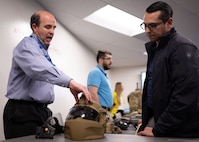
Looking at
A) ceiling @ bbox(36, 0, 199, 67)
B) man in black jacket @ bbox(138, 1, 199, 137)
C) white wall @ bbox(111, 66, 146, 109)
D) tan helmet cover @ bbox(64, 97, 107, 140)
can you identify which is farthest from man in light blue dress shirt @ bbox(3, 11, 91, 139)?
white wall @ bbox(111, 66, 146, 109)

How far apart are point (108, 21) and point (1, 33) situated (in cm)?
212

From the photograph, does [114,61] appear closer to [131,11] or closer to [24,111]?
[131,11]

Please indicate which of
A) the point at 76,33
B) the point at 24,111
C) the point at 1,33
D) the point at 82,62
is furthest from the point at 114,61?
the point at 24,111

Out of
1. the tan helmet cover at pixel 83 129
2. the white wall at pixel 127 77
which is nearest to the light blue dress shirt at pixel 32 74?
the tan helmet cover at pixel 83 129

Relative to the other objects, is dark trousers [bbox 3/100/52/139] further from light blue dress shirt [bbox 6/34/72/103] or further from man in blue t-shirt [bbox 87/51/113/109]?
man in blue t-shirt [bbox 87/51/113/109]

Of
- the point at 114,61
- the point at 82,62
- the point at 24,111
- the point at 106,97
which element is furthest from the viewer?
the point at 114,61

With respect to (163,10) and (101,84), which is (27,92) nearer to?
(163,10)

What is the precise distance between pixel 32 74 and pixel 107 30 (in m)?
3.22

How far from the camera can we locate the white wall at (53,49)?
9.50 ft

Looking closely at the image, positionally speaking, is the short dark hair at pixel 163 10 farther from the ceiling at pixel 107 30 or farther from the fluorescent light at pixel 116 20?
the fluorescent light at pixel 116 20

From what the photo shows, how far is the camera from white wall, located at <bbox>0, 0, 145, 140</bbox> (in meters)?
2.90

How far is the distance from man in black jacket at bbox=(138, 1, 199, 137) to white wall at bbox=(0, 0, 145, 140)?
1939mm

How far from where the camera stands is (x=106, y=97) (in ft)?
10.2

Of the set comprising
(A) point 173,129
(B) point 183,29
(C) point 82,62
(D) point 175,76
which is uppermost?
(B) point 183,29
